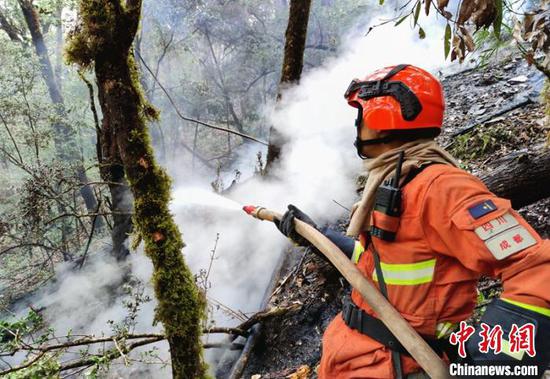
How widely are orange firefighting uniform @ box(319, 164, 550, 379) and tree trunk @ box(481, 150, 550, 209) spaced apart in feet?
8.13

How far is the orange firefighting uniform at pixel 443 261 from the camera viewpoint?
1.26m

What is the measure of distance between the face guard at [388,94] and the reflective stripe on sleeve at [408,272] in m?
0.65

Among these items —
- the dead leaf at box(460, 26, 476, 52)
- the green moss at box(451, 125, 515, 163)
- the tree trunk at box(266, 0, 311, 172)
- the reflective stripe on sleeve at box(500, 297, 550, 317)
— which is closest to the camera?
the reflective stripe on sleeve at box(500, 297, 550, 317)

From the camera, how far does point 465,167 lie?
16.6 ft

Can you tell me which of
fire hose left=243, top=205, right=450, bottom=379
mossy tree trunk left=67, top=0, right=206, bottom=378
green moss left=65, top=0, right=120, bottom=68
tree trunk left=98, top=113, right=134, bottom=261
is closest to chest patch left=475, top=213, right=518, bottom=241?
fire hose left=243, top=205, right=450, bottom=379

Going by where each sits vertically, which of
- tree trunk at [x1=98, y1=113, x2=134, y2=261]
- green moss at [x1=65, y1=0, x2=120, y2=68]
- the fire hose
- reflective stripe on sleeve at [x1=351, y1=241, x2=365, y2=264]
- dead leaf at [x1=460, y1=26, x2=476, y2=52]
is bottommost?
the fire hose

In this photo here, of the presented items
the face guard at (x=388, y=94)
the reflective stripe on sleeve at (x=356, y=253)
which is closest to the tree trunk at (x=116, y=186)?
the reflective stripe on sleeve at (x=356, y=253)

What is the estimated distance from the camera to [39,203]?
5.52m

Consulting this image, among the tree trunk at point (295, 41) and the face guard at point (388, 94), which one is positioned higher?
the tree trunk at point (295, 41)

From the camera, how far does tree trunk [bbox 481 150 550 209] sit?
11.4ft

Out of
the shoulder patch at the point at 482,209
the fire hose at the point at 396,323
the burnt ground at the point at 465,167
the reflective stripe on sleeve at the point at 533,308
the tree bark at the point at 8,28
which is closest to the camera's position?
the reflective stripe on sleeve at the point at 533,308

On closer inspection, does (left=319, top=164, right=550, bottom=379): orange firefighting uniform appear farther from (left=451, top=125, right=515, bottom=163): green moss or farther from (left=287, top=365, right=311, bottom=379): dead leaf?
(left=451, top=125, right=515, bottom=163): green moss

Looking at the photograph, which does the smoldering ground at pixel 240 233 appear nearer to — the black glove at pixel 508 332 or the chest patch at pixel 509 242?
the black glove at pixel 508 332

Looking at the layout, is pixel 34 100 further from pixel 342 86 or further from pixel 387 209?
pixel 387 209
